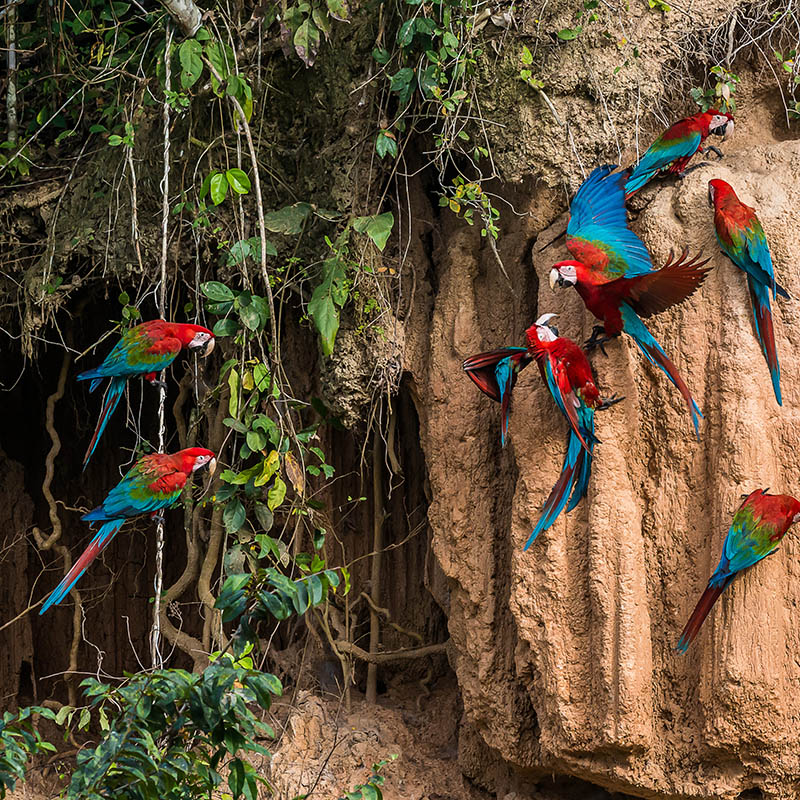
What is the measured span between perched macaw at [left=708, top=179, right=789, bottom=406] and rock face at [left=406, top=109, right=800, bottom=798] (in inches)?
1.3

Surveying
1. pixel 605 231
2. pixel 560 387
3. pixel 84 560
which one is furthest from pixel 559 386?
pixel 84 560

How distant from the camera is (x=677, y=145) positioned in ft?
9.53

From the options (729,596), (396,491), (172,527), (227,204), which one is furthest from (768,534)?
(172,527)

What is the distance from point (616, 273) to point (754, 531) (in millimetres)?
692

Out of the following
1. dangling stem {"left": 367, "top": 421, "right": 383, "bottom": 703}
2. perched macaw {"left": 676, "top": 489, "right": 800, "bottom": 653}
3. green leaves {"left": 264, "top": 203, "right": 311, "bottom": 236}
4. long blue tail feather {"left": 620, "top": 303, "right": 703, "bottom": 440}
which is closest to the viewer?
perched macaw {"left": 676, "top": 489, "right": 800, "bottom": 653}

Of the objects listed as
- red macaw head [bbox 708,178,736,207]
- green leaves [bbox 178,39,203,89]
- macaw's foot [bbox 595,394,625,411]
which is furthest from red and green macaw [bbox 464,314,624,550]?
green leaves [bbox 178,39,203,89]

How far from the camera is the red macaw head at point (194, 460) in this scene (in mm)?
2984

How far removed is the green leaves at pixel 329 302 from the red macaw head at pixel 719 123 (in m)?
1.01

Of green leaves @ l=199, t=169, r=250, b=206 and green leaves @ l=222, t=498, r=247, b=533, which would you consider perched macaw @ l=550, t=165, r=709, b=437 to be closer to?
green leaves @ l=199, t=169, r=250, b=206

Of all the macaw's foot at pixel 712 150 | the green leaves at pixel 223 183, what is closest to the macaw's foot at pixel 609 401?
the macaw's foot at pixel 712 150

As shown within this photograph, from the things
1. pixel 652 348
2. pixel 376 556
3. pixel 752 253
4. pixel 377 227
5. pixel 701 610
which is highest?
pixel 377 227

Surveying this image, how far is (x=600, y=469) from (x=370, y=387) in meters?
0.72

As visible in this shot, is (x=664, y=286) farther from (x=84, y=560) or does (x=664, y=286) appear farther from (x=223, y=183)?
(x=84, y=560)

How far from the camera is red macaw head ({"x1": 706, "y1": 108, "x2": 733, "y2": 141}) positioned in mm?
2920
